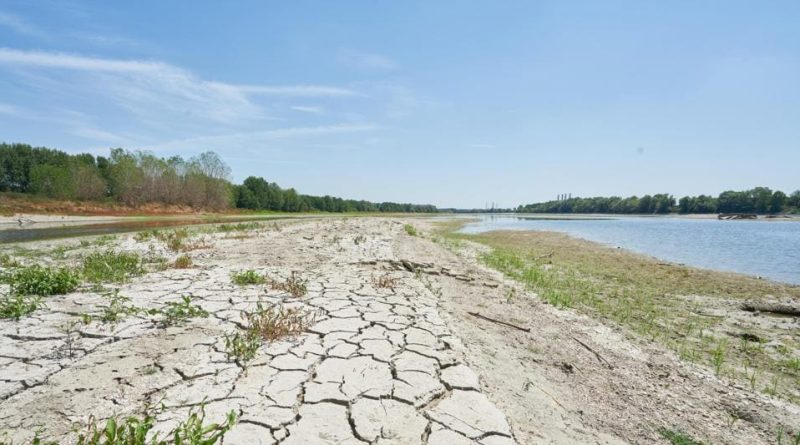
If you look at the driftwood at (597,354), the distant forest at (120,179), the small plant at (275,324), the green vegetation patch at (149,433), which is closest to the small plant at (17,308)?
the small plant at (275,324)

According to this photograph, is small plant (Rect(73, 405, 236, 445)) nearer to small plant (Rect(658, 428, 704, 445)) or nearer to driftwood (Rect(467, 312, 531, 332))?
small plant (Rect(658, 428, 704, 445))

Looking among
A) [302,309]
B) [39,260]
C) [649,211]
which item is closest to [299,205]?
[39,260]

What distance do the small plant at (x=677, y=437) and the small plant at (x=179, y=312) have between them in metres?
5.24

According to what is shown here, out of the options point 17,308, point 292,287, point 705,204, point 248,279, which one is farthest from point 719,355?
point 705,204

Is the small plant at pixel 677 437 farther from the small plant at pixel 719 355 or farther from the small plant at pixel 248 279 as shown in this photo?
the small plant at pixel 248 279

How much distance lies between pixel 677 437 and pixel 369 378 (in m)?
2.73

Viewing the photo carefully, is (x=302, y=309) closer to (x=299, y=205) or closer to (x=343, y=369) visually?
(x=343, y=369)

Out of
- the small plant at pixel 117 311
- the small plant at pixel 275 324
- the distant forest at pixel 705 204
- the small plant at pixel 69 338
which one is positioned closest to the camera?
the small plant at pixel 69 338

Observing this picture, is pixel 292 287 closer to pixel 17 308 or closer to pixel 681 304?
pixel 17 308

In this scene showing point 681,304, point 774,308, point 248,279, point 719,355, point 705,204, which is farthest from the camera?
point 705,204

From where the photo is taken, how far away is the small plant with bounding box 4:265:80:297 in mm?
5582

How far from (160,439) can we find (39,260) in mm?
10918

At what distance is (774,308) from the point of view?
26.6 feet

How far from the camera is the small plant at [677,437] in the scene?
3.04 meters
